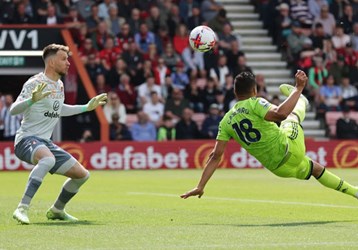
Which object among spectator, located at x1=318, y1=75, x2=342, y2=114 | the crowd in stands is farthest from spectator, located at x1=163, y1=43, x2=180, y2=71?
spectator, located at x1=318, y1=75, x2=342, y2=114

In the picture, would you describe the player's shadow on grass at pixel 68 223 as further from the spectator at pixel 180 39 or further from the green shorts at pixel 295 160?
the spectator at pixel 180 39

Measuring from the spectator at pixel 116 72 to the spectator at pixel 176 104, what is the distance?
1468mm

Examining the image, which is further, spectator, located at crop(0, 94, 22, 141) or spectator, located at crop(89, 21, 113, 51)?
spectator, located at crop(89, 21, 113, 51)

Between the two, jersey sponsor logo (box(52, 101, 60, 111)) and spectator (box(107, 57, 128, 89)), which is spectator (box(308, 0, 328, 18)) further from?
jersey sponsor logo (box(52, 101, 60, 111))

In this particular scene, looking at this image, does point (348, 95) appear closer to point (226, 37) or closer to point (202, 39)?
point (226, 37)

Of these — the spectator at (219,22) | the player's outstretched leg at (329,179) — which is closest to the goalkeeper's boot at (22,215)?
the player's outstretched leg at (329,179)

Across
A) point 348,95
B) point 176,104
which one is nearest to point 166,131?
point 176,104

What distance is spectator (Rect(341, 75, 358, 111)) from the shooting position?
30547 mm

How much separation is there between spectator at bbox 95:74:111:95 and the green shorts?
626 inches

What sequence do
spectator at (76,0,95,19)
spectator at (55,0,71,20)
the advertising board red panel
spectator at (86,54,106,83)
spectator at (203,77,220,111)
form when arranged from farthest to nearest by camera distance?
spectator at (76,0,95,19)
spectator at (55,0,71,20)
spectator at (203,77,220,111)
spectator at (86,54,106,83)
the advertising board red panel

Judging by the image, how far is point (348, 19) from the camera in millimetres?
33000

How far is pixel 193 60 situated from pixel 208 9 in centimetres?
256

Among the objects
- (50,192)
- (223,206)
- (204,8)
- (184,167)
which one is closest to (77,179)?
(223,206)

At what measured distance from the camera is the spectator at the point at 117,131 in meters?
28.3
